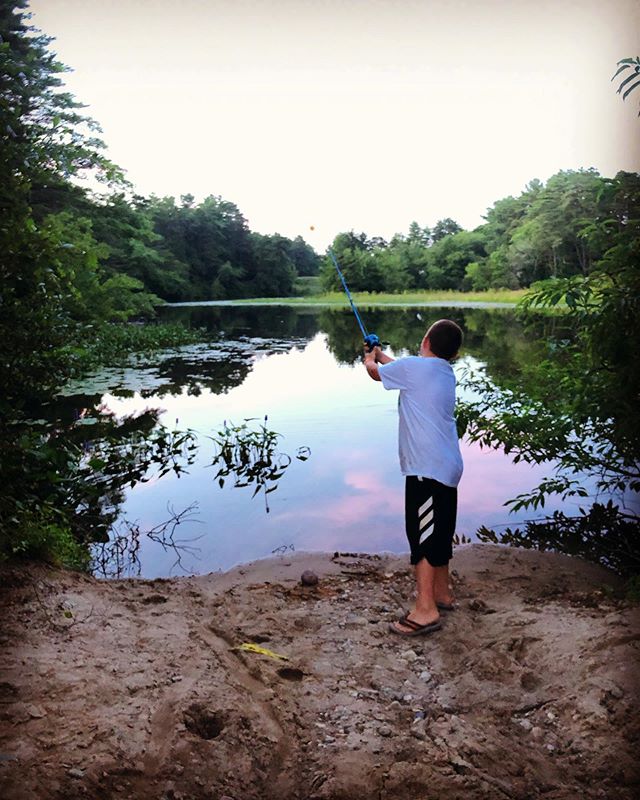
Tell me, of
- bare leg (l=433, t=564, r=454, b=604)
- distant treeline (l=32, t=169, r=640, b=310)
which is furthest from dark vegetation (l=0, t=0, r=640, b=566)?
distant treeline (l=32, t=169, r=640, b=310)

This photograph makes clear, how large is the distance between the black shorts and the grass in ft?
117

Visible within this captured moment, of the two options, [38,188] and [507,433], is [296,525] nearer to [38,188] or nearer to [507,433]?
[507,433]

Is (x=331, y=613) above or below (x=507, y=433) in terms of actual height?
below

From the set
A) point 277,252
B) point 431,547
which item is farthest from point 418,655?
point 277,252

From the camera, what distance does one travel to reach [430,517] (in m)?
3.11

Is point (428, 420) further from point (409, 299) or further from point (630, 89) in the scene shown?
point (409, 299)

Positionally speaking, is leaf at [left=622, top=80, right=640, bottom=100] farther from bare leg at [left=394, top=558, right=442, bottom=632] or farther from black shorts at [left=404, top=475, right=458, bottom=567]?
bare leg at [left=394, top=558, right=442, bottom=632]

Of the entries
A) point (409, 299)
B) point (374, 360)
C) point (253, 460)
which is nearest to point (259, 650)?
point (374, 360)

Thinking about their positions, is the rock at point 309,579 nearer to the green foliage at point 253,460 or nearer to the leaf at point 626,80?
the green foliage at point 253,460

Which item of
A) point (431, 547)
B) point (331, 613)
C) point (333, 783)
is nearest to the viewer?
point (333, 783)

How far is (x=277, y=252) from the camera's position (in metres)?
38.8

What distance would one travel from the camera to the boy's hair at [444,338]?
3160 mm

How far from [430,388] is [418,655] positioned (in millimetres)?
1332

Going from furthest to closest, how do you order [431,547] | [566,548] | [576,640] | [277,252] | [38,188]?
[277,252], [38,188], [566,548], [431,547], [576,640]
